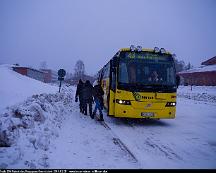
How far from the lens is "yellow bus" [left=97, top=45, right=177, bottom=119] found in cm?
1184

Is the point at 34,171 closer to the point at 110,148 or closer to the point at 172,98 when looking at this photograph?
the point at 110,148

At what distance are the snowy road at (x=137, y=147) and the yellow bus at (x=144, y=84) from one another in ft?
2.35

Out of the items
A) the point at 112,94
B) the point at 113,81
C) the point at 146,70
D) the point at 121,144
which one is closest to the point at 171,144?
the point at 121,144

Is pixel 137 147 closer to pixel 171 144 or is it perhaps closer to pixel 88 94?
pixel 171 144

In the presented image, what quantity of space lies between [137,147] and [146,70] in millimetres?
4538

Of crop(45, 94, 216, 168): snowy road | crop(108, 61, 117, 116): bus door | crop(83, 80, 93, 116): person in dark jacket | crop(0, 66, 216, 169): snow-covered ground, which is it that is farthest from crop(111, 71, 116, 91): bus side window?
crop(83, 80, 93, 116): person in dark jacket

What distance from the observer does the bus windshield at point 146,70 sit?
11.9m

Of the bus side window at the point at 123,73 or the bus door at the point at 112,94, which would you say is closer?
the bus side window at the point at 123,73

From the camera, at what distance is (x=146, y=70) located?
12.0 metres

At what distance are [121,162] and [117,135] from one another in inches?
132

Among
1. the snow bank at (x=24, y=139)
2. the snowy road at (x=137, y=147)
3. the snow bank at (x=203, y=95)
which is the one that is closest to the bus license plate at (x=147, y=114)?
the snowy road at (x=137, y=147)

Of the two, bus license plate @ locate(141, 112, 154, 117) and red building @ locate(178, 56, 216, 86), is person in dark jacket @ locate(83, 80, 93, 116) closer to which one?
bus license plate @ locate(141, 112, 154, 117)

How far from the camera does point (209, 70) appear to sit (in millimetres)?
57344

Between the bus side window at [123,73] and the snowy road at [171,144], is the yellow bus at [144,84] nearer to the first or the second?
the bus side window at [123,73]
